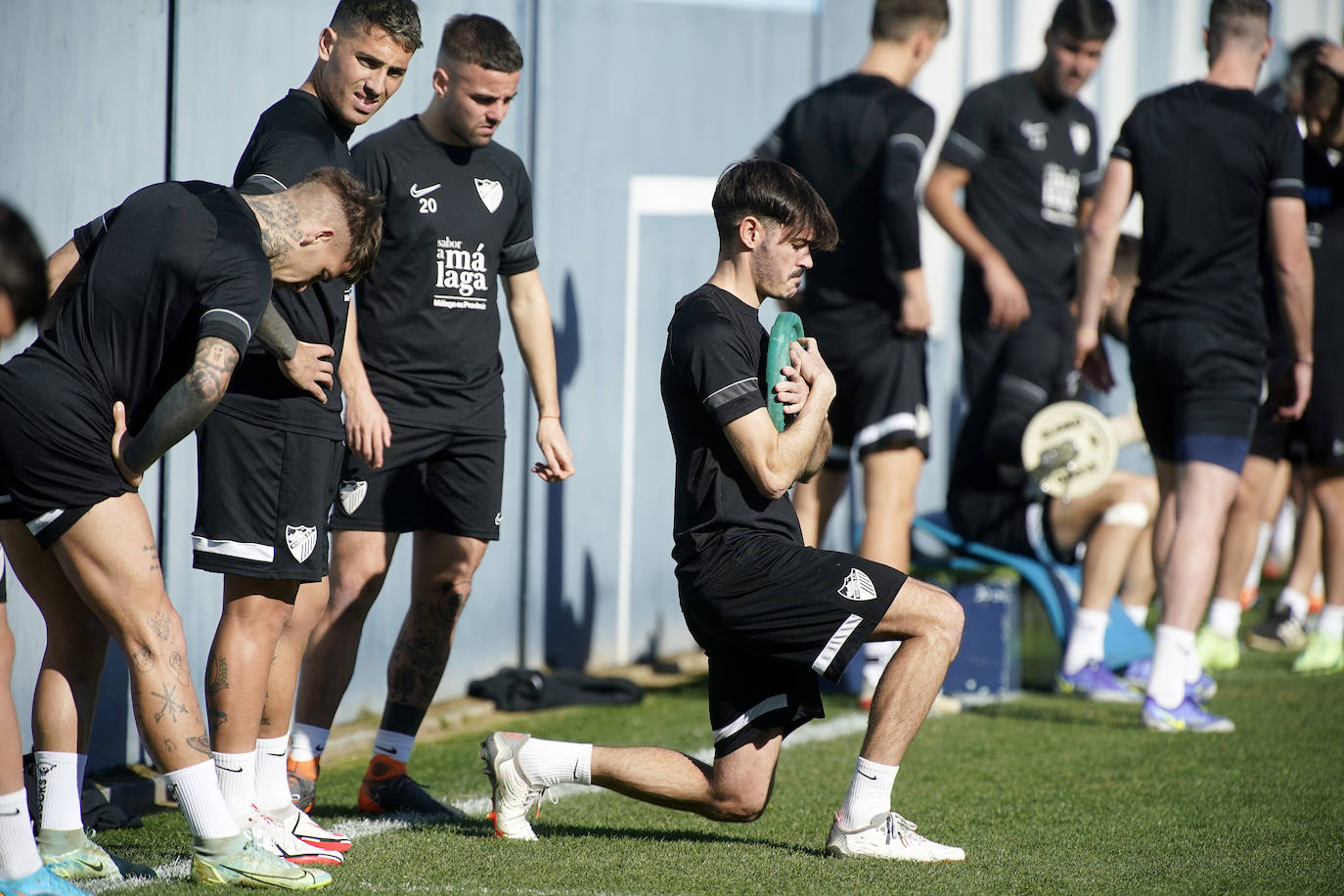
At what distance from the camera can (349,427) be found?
425cm

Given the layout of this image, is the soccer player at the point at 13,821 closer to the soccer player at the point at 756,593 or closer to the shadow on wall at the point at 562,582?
the soccer player at the point at 756,593

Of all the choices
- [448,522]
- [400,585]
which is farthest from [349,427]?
[400,585]

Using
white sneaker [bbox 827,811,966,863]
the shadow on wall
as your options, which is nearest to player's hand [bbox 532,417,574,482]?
white sneaker [bbox 827,811,966,863]

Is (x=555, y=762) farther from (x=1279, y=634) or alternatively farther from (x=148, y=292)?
(x=1279, y=634)

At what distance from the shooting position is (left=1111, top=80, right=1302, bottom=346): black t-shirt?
582 centimetres

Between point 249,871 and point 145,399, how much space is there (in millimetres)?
1104

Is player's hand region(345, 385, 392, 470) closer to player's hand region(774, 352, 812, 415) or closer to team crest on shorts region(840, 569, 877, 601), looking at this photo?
player's hand region(774, 352, 812, 415)

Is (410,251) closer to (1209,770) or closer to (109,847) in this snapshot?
(109,847)

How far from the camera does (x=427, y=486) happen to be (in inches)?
183

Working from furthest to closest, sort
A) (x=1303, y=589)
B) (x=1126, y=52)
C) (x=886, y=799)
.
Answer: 1. (x=1126, y=52)
2. (x=1303, y=589)
3. (x=886, y=799)

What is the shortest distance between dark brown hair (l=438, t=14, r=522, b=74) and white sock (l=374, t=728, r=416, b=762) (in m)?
2.00

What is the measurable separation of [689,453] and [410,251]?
1.22m

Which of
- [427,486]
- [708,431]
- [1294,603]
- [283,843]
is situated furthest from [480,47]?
[1294,603]

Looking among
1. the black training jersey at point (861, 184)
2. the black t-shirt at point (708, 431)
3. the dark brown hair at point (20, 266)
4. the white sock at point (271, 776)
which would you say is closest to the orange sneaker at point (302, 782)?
the white sock at point (271, 776)
